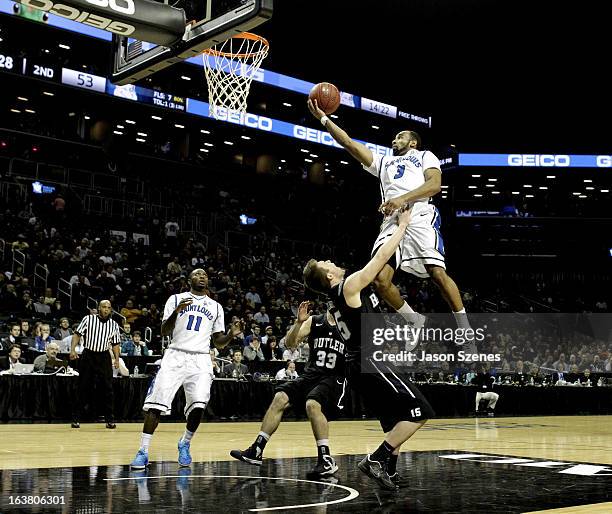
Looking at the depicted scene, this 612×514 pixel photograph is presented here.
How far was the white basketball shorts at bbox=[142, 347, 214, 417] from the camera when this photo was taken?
7.39 metres

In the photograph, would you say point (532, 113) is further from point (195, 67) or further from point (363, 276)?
point (363, 276)

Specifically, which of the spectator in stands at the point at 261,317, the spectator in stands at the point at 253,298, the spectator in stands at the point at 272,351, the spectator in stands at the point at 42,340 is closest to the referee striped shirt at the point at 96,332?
the spectator in stands at the point at 42,340

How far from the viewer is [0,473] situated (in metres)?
6.47

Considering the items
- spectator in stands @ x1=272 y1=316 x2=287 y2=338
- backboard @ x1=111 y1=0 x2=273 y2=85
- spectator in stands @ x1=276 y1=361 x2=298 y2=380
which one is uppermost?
backboard @ x1=111 y1=0 x2=273 y2=85

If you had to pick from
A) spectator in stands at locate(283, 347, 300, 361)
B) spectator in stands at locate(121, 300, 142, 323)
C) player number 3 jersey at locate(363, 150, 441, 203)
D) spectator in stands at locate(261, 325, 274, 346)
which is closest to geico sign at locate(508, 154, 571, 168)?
spectator in stands at locate(261, 325, 274, 346)

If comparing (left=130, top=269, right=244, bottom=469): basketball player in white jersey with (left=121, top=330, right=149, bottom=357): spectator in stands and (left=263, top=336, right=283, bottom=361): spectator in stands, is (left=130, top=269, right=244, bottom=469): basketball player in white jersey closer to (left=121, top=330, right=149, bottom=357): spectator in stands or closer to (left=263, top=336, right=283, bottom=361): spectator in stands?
(left=121, top=330, right=149, bottom=357): spectator in stands

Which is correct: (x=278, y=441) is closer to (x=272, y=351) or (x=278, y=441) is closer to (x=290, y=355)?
(x=290, y=355)

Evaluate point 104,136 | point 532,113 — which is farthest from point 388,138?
point 104,136

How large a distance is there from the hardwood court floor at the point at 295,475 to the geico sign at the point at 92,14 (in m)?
3.52

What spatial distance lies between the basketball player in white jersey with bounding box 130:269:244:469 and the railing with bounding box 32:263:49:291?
1175 centimetres

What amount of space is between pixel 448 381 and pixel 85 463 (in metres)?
12.1

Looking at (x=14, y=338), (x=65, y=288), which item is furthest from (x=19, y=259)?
(x=14, y=338)

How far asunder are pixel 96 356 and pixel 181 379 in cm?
485

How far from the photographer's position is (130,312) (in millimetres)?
17812
